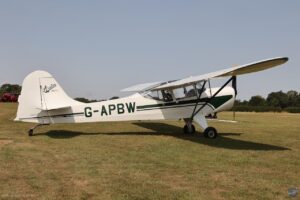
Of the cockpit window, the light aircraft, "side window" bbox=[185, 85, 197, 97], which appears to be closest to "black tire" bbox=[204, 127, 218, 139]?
the light aircraft

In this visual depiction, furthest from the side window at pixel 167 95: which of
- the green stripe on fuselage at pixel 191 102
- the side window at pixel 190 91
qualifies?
the side window at pixel 190 91

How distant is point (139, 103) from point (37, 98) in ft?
12.5

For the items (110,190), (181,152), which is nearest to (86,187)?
(110,190)

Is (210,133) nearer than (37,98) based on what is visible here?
No

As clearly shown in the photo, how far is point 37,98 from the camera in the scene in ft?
42.3

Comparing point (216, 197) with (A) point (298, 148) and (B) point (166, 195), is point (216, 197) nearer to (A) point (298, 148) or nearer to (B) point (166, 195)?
(B) point (166, 195)

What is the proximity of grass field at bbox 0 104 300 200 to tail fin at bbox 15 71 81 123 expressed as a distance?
1.30 m

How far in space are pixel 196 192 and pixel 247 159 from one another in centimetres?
341

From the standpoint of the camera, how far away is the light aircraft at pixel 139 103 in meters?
12.9

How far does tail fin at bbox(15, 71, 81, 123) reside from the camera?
1283cm

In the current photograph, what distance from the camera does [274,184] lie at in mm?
6355

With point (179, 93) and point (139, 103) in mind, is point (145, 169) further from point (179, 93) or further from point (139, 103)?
point (179, 93)

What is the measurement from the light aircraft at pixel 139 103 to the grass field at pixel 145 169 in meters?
1.45

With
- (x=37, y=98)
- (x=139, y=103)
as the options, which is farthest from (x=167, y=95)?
(x=37, y=98)
